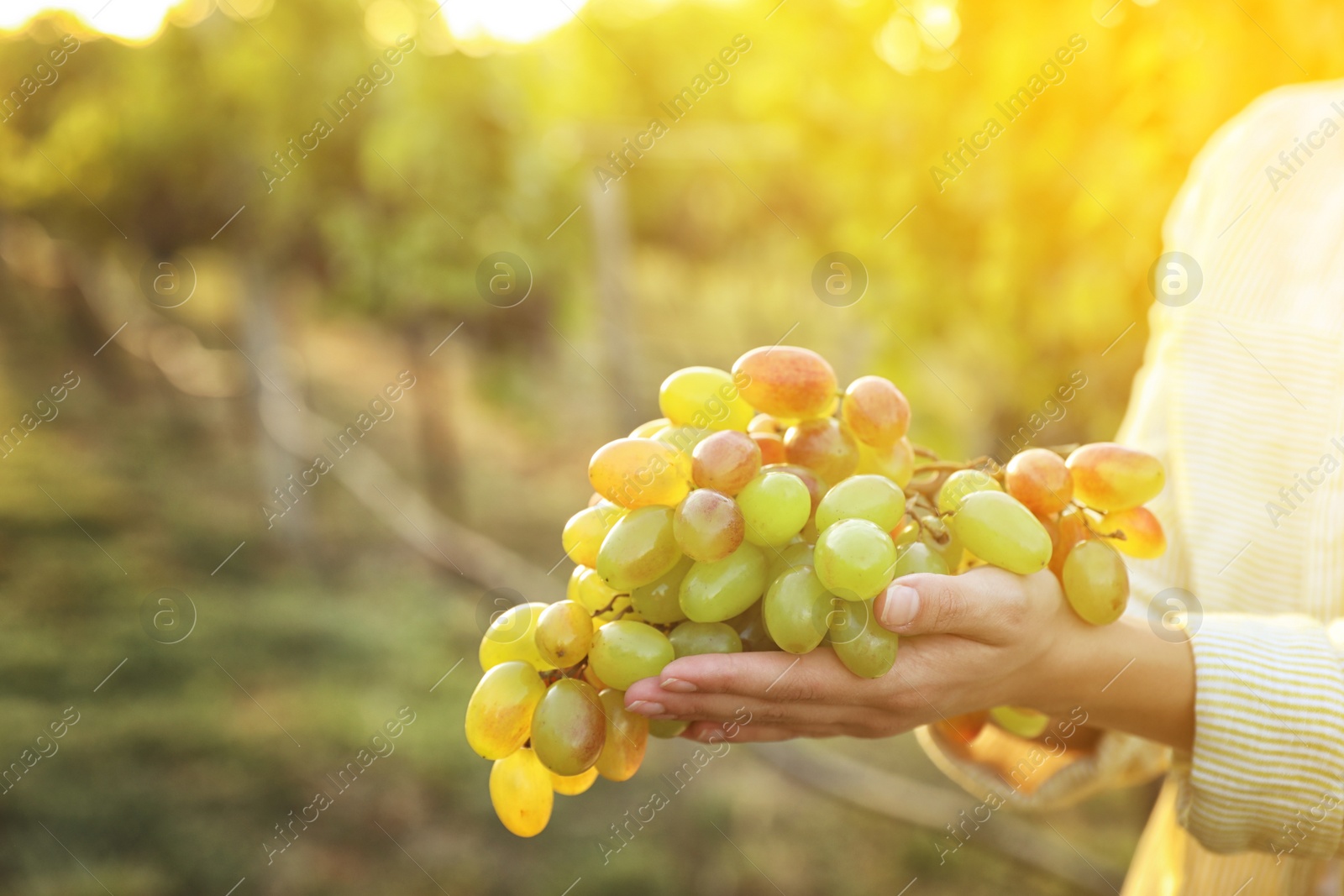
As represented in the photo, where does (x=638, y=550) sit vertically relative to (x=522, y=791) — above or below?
above

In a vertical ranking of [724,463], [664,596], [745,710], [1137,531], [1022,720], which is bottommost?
Result: [1022,720]

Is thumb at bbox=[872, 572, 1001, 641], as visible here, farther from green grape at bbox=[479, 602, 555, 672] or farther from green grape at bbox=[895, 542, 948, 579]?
green grape at bbox=[479, 602, 555, 672]

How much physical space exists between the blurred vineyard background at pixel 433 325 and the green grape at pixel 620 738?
176 centimetres

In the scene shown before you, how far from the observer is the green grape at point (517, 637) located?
0.95m

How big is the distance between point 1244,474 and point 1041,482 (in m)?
0.53

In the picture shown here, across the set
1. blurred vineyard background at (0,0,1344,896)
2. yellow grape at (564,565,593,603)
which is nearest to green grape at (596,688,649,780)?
yellow grape at (564,565,593,603)

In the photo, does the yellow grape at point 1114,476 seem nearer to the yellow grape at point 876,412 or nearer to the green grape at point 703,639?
the yellow grape at point 876,412

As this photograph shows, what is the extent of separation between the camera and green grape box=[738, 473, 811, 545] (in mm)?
864

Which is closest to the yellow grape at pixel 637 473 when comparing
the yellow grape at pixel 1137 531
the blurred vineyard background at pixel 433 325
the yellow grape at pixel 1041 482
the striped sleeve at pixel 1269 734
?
the yellow grape at pixel 1041 482

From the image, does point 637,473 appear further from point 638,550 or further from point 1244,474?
point 1244,474

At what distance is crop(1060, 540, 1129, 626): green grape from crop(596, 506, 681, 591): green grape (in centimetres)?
45

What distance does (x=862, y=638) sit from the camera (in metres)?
0.85

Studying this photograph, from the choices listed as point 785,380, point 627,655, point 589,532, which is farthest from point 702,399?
point 627,655

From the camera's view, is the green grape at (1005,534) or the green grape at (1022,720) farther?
the green grape at (1022,720)
